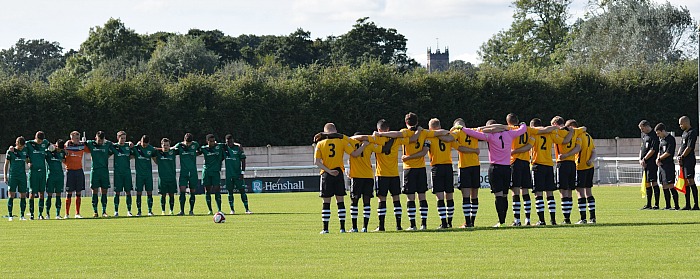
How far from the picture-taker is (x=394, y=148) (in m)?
19.4

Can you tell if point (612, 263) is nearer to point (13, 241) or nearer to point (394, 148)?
point (394, 148)

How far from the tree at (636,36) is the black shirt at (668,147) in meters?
44.0

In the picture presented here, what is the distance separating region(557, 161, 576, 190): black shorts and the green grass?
0.90 meters

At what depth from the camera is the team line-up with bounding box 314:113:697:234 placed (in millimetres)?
19078

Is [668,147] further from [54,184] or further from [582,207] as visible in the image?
[54,184]

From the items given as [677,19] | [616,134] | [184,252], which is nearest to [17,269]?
[184,252]

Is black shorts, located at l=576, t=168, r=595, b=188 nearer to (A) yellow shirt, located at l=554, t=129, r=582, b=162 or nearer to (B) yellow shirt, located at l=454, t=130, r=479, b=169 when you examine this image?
(A) yellow shirt, located at l=554, t=129, r=582, b=162

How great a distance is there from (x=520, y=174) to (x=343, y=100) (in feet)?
108

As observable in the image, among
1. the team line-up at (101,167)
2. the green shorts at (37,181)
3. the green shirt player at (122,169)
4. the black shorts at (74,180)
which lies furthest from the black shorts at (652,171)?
the green shorts at (37,181)

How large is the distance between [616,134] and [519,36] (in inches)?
1649

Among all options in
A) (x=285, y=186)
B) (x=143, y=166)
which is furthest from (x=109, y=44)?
(x=143, y=166)

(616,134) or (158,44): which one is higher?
(158,44)

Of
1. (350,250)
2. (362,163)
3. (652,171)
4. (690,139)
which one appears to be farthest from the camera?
(652,171)

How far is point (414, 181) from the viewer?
19.4 meters
